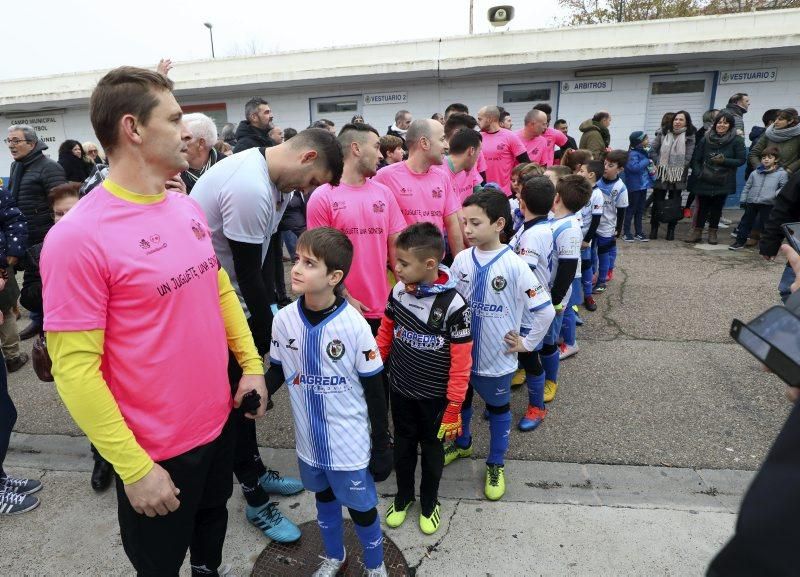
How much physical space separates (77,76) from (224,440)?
1697cm

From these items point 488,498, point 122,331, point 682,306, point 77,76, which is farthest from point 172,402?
point 77,76

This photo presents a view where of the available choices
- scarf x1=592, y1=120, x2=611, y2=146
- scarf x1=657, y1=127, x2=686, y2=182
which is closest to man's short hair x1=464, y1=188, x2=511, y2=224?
scarf x1=592, y1=120, x2=611, y2=146

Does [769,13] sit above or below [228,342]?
above

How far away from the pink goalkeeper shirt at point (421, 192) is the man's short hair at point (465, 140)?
0.52 meters

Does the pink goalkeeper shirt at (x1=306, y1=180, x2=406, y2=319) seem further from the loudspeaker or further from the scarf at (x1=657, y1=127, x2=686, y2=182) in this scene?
the loudspeaker

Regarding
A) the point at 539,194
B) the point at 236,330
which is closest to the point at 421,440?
the point at 236,330

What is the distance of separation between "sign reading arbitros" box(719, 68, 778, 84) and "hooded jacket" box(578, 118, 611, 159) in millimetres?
3917

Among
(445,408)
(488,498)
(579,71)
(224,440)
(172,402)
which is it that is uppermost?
(579,71)

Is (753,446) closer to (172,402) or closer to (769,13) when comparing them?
(172,402)

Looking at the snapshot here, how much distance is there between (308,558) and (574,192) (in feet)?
9.88

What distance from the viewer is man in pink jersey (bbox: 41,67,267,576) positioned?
138 cm

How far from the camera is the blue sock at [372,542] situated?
222cm

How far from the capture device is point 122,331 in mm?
1491

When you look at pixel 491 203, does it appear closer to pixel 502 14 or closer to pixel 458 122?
pixel 458 122
